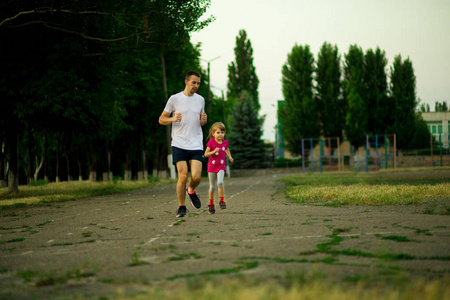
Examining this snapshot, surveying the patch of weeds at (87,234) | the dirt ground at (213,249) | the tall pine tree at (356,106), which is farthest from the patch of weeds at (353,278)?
the tall pine tree at (356,106)

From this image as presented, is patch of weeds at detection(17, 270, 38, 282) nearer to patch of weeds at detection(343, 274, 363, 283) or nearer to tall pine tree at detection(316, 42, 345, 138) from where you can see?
patch of weeds at detection(343, 274, 363, 283)

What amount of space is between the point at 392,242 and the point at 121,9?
14842 millimetres

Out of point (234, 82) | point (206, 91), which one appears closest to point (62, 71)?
point (206, 91)

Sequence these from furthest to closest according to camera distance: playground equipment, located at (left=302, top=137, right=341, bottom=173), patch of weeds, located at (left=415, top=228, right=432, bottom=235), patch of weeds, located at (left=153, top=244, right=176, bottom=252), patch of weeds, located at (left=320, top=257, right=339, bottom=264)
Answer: playground equipment, located at (left=302, top=137, right=341, bottom=173), patch of weeds, located at (left=415, top=228, right=432, bottom=235), patch of weeds, located at (left=153, top=244, right=176, bottom=252), patch of weeds, located at (left=320, top=257, right=339, bottom=264)

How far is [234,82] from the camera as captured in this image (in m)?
73.8

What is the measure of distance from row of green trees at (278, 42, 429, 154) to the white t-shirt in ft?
168

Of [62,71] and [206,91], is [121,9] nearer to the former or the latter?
[62,71]

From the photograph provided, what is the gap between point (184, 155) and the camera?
9062 millimetres

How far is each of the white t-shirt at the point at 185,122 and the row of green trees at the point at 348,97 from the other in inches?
2018

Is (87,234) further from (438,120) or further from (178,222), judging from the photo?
(438,120)

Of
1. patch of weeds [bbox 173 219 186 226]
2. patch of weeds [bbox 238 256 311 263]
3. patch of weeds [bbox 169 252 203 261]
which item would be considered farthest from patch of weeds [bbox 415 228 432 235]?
patch of weeds [bbox 173 219 186 226]

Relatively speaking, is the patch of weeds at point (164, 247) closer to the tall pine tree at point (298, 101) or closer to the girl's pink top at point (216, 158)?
the girl's pink top at point (216, 158)

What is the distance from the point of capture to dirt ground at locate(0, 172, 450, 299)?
418 centimetres

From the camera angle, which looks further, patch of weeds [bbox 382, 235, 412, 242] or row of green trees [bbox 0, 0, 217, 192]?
row of green trees [bbox 0, 0, 217, 192]
